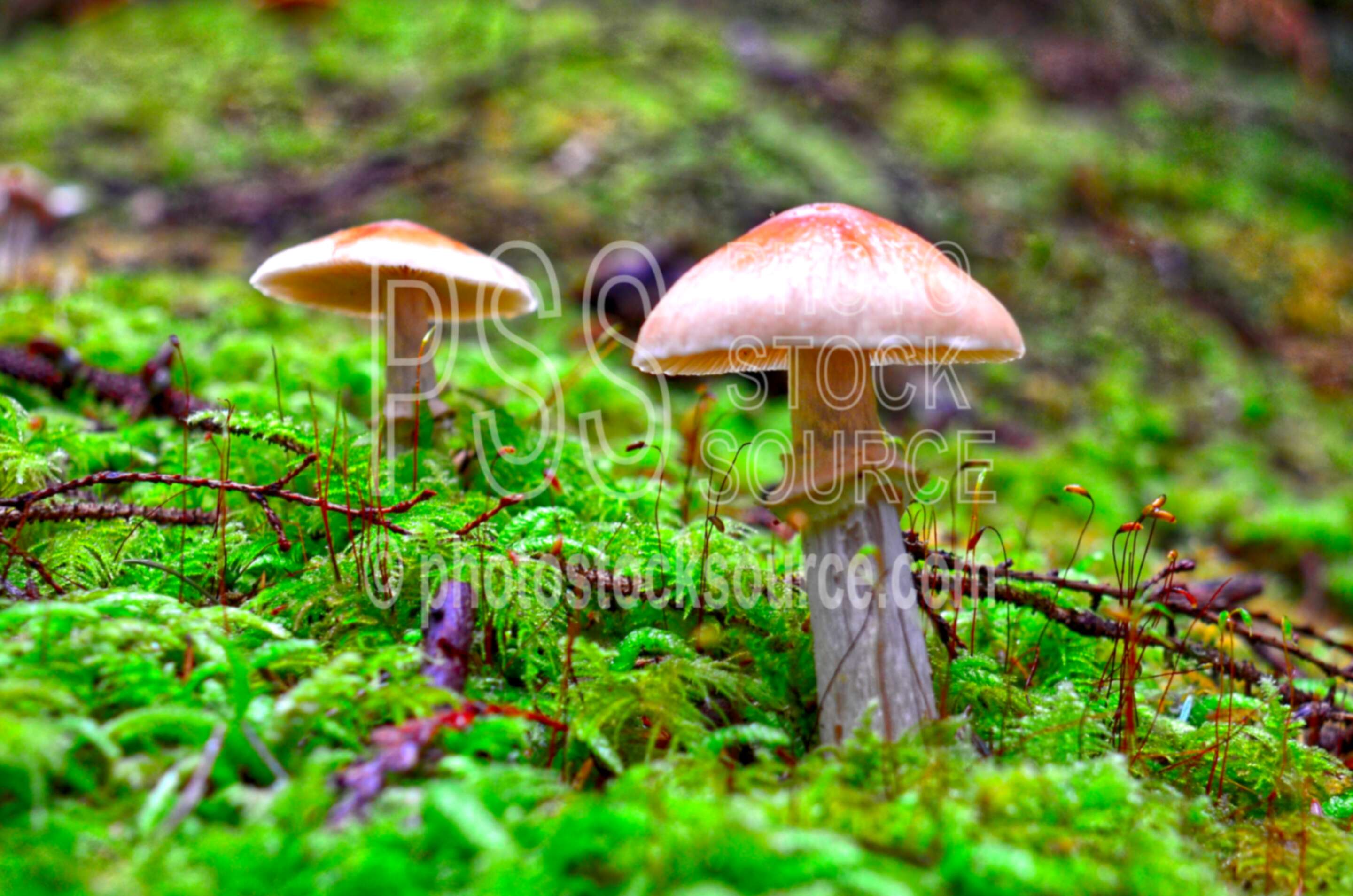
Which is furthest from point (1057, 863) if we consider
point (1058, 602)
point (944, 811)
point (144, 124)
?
point (144, 124)

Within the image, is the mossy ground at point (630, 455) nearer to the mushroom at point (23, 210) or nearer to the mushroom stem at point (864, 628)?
the mushroom stem at point (864, 628)

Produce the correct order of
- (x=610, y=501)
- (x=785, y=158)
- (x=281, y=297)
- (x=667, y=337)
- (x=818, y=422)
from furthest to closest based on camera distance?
(x=785, y=158), (x=281, y=297), (x=610, y=501), (x=818, y=422), (x=667, y=337)

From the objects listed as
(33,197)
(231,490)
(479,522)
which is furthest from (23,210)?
(479,522)

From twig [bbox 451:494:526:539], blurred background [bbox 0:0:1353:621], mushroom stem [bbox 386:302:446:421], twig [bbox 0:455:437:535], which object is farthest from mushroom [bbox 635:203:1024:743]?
blurred background [bbox 0:0:1353:621]

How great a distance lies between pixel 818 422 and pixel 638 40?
7123mm

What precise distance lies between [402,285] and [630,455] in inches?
40.8

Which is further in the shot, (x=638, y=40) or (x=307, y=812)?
(x=638, y=40)

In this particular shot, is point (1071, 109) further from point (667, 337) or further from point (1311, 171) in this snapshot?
point (667, 337)

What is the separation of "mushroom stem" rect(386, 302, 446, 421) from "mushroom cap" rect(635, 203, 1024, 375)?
1.28 metres

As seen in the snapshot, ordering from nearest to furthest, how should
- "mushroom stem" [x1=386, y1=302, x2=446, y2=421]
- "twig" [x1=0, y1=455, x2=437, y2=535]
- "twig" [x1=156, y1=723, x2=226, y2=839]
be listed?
1. "twig" [x1=156, y1=723, x2=226, y2=839]
2. "twig" [x1=0, y1=455, x2=437, y2=535]
3. "mushroom stem" [x1=386, y1=302, x2=446, y2=421]

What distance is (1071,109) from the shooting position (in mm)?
7918

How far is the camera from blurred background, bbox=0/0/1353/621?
4.54 metres

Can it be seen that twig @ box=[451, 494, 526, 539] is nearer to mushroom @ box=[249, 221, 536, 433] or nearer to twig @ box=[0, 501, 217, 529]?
mushroom @ box=[249, 221, 536, 433]

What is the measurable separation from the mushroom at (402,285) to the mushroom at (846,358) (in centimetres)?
80
